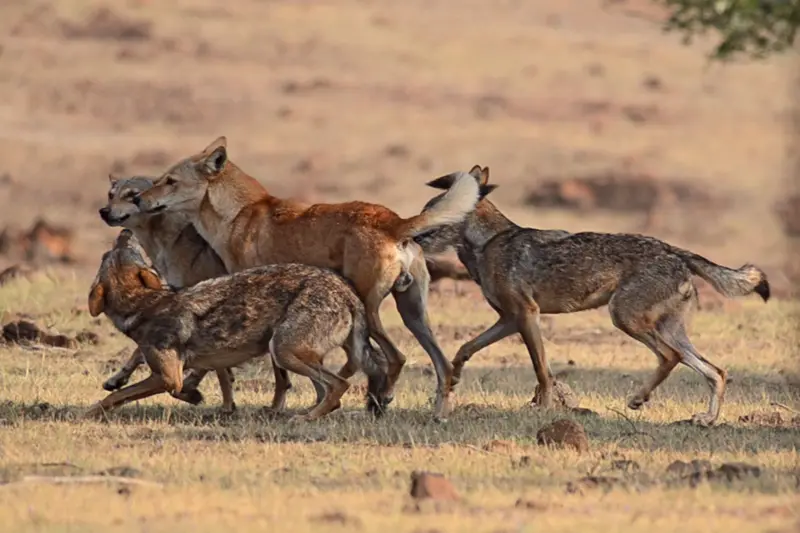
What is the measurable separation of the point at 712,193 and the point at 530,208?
13.4ft

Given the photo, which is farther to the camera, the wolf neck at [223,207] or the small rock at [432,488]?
the wolf neck at [223,207]

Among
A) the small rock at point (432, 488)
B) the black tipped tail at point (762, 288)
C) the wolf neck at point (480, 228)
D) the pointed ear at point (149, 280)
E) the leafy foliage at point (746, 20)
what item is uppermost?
the leafy foliage at point (746, 20)

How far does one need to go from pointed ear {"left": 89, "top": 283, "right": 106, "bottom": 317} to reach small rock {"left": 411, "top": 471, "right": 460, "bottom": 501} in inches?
141

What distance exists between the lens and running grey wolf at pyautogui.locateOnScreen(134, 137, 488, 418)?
11.2 m

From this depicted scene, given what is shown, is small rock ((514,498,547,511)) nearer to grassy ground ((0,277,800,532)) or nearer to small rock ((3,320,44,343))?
grassy ground ((0,277,800,532))

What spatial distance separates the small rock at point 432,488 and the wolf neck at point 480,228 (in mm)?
4354

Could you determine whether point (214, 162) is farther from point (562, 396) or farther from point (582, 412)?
point (582, 412)

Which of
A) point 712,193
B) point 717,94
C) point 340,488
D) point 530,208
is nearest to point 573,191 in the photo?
point 530,208

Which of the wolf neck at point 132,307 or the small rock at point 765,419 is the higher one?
the wolf neck at point 132,307

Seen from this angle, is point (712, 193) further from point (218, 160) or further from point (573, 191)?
point (218, 160)

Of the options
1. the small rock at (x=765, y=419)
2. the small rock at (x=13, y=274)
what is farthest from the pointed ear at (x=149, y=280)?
the small rock at (x=13, y=274)

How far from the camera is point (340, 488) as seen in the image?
28.8 ft

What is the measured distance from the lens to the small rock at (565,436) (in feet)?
32.6

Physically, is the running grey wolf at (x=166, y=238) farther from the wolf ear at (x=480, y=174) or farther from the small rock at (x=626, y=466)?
the small rock at (x=626, y=466)
